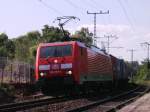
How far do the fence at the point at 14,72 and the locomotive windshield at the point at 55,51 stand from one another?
655cm

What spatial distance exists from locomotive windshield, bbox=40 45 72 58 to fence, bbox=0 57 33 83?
6.55 metres

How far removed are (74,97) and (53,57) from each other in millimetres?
2849

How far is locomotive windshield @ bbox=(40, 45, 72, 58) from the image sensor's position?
24.9 metres

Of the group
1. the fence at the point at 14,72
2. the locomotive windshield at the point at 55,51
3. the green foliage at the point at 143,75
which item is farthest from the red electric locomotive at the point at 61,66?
the green foliage at the point at 143,75

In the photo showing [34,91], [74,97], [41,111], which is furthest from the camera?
[34,91]

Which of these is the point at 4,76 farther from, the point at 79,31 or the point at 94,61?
the point at 79,31

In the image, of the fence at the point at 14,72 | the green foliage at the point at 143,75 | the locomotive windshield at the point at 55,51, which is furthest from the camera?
the green foliage at the point at 143,75

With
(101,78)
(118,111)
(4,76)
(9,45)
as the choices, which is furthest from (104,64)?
(9,45)

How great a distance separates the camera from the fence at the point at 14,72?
3244 centimetres

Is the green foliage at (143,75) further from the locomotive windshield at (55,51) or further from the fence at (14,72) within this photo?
the locomotive windshield at (55,51)

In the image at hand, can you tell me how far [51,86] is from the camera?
24.6 m

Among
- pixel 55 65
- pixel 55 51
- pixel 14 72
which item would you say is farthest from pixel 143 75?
pixel 55 65

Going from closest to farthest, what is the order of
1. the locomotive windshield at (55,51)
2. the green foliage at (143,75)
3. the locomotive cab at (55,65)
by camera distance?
1. the locomotive cab at (55,65)
2. the locomotive windshield at (55,51)
3. the green foliage at (143,75)

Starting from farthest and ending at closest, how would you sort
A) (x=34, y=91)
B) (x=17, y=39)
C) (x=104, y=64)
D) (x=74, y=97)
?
(x=17, y=39), (x=104, y=64), (x=34, y=91), (x=74, y=97)
